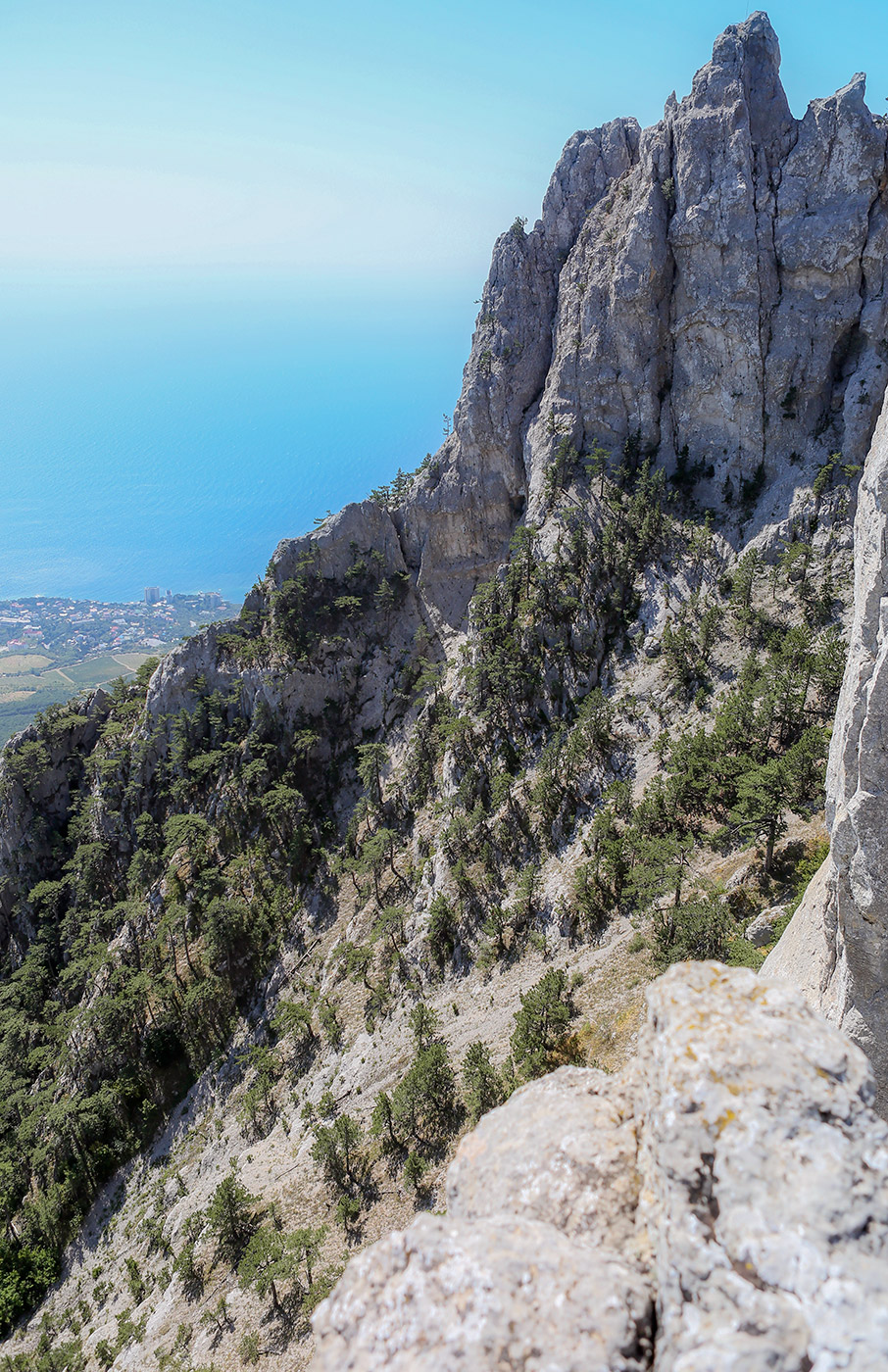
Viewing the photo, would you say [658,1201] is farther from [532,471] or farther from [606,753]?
[532,471]

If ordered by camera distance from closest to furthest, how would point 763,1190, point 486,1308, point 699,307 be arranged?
point 763,1190 < point 486,1308 < point 699,307

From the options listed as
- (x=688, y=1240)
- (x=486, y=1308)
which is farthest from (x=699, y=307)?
(x=486, y=1308)

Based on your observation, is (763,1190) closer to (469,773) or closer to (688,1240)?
(688,1240)

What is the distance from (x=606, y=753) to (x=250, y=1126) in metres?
32.4

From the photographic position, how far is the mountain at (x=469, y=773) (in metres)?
31.2

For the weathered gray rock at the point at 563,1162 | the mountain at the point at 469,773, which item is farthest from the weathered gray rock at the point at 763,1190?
the mountain at the point at 469,773

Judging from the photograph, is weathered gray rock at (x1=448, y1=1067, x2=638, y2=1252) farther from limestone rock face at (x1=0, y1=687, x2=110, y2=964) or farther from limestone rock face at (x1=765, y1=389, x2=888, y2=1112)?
limestone rock face at (x1=0, y1=687, x2=110, y2=964)

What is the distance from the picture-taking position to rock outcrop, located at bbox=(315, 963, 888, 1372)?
16.5 feet

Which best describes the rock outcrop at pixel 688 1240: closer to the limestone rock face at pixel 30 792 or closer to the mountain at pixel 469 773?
the mountain at pixel 469 773

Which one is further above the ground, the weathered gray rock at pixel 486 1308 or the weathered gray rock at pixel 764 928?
the weathered gray rock at pixel 486 1308

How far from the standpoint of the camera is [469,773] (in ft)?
158

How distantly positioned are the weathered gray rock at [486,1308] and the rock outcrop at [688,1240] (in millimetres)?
15

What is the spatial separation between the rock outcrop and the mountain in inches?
832

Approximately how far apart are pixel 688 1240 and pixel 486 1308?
190 centimetres
